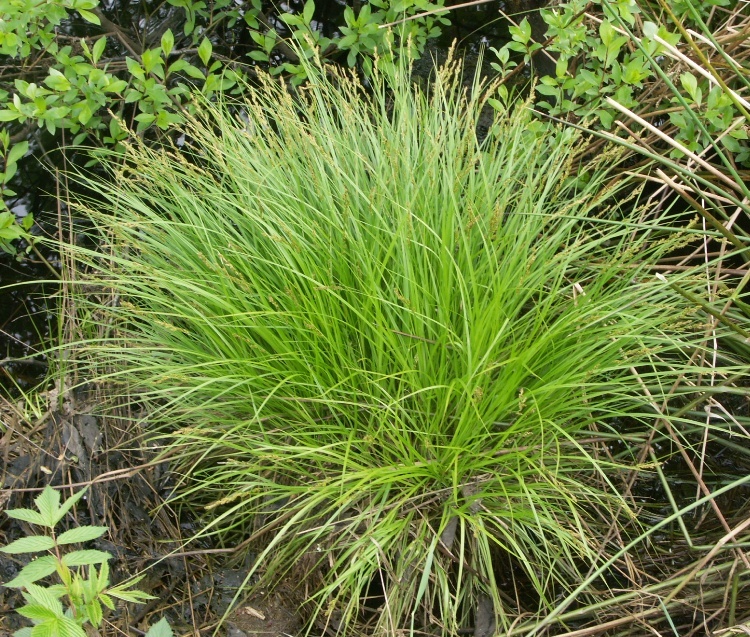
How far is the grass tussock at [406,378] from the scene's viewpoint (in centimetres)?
180

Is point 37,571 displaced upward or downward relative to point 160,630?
upward

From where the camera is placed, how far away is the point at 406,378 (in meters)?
1.89

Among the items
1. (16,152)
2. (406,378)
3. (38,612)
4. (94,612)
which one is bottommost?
(406,378)

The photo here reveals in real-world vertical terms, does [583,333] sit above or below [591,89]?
below

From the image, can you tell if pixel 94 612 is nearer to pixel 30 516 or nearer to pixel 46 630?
pixel 46 630

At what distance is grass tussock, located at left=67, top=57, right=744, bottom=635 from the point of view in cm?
180

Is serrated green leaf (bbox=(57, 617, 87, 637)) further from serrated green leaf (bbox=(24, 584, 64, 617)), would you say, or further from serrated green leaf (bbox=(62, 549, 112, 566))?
serrated green leaf (bbox=(62, 549, 112, 566))

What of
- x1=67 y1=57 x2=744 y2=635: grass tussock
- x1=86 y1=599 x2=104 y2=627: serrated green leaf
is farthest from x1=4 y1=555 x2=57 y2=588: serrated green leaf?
x1=67 y1=57 x2=744 y2=635: grass tussock

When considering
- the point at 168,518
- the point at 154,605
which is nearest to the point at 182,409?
the point at 168,518

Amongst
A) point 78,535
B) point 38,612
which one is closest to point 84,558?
point 78,535

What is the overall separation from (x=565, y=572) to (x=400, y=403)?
26.8 inches

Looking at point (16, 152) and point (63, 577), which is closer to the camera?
point (63, 577)

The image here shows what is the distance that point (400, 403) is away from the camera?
1898 mm

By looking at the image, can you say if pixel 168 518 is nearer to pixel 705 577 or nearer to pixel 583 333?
pixel 583 333
